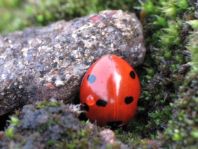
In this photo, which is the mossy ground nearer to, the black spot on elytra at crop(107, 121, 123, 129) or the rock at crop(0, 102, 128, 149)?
the black spot on elytra at crop(107, 121, 123, 129)

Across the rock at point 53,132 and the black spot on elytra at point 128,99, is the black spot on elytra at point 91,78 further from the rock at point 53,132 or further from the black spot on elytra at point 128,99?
the rock at point 53,132

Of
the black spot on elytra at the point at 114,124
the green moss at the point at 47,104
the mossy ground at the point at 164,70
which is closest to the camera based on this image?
the mossy ground at the point at 164,70

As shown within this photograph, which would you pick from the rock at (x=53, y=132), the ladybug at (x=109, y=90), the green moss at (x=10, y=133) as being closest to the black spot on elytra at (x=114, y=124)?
the ladybug at (x=109, y=90)

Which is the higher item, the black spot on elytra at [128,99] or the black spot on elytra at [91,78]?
the black spot on elytra at [91,78]

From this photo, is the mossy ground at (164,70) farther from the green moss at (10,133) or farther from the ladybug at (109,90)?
the green moss at (10,133)

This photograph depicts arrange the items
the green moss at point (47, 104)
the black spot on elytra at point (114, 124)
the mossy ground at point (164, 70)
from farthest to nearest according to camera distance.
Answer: the black spot on elytra at point (114, 124), the green moss at point (47, 104), the mossy ground at point (164, 70)

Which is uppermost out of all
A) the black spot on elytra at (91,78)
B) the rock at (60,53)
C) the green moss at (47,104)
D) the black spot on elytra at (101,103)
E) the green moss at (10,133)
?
the rock at (60,53)

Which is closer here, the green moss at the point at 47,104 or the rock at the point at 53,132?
the rock at the point at 53,132
